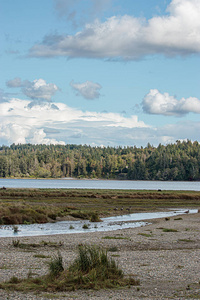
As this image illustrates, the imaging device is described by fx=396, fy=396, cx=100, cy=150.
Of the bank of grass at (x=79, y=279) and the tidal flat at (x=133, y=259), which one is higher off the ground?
the bank of grass at (x=79, y=279)

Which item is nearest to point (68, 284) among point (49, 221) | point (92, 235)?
point (92, 235)

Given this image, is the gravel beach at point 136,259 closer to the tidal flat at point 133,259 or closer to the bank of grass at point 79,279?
the tidal flat at point 133,259

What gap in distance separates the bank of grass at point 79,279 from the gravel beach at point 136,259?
494mm

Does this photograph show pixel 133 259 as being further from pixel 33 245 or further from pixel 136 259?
pixel 33 245

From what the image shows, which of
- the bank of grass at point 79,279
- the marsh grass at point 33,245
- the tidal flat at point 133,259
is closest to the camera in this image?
the tidal flat at point 133,259

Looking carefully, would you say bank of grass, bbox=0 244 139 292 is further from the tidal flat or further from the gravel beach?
the gravel beach

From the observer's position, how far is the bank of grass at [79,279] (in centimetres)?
1578

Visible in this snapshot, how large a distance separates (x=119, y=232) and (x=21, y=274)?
59.6 ft

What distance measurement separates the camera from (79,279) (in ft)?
53.7

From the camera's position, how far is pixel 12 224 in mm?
42250

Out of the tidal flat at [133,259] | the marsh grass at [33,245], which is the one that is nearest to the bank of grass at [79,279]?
the tidal flat at [133,259]

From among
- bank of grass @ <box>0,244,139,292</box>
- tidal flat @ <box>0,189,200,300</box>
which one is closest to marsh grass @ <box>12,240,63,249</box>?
tidal flat @ <box>0,189,200,300</box>

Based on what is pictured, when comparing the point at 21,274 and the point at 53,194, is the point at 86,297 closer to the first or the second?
the point at 21,274

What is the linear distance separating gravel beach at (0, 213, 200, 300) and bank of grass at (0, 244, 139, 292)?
49 centimetres
